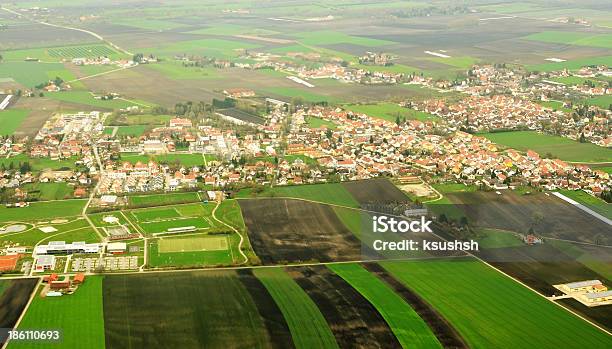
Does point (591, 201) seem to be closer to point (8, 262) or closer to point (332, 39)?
point (8, 262)

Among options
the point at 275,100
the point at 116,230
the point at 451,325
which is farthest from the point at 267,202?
→ the point at 275,100

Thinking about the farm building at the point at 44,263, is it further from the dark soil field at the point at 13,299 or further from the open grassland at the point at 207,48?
the open grassland at the point at 207,48

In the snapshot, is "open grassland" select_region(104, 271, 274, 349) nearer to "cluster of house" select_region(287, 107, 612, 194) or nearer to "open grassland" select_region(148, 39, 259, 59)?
"cluster of house" select_region(287, 107, 612, 194)

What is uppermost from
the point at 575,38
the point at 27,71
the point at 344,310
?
the point at 27,71

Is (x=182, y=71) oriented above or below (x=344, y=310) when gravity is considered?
above

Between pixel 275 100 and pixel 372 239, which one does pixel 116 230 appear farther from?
pixel 275 100

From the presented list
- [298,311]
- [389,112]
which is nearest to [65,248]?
[298,311]
